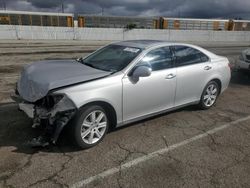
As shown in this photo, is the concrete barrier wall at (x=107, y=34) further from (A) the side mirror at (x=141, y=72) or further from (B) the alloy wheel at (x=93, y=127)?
(B) the alloy wheel at (x=93, y=127)

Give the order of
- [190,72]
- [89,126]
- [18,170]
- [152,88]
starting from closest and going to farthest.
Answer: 1. [18,170]
2. [89,126]
3. [152,88]
4. [190,72]

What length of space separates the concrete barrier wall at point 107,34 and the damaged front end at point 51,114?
87.3 ft

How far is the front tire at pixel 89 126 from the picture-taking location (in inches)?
128

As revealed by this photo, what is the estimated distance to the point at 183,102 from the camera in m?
4.68

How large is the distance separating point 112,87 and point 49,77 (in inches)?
37.1

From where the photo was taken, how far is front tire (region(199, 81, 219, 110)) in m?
5.06

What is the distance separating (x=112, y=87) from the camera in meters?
3.49

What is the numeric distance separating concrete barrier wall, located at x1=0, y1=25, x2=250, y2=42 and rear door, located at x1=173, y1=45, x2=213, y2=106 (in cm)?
2594

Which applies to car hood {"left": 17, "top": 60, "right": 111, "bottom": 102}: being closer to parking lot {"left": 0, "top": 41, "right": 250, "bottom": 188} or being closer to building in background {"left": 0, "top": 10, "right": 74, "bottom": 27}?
parking lot {"left": 0, "top": 41, "right": 250, "bottom": 188}

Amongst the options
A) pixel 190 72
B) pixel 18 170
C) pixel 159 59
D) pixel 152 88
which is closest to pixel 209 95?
pixel 190 72

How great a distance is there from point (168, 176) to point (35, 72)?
2.56 meters

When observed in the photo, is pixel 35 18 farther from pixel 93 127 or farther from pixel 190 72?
pixel 93 127

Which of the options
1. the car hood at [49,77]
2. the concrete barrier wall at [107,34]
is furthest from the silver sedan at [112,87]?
the concrete barrier wall at [107,34]

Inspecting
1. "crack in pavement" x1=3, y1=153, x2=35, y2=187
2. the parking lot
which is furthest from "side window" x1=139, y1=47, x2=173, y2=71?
"crack in pavement" x1=3, y1=153, x2=35, y2=187
